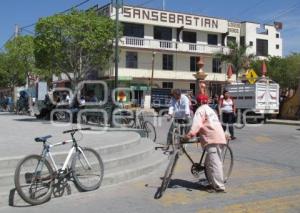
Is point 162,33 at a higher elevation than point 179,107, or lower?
higher

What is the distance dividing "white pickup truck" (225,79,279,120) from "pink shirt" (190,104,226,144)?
20.1 metres

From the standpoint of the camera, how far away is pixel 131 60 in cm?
5022

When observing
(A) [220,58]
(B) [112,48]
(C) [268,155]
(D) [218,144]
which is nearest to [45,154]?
(D) [218,144]

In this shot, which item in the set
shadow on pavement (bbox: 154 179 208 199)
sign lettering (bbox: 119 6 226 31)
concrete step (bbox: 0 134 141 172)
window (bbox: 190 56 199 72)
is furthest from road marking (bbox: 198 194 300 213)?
window (bbox: 190 56 199 72)

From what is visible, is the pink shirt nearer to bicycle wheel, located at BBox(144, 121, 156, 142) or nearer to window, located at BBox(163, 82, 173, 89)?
bicycle wheel, located at BBox(144, 121, 156, 142)

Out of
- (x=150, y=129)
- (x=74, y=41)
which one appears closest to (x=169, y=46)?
(x=74, y=41)

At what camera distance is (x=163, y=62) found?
52500 millimetres

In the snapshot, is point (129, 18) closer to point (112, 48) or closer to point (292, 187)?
point (112, 48)

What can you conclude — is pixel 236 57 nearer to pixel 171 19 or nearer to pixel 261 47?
pixel 171 19

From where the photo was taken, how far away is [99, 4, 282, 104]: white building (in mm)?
49531

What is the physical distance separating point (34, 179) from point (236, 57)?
47.2 metres

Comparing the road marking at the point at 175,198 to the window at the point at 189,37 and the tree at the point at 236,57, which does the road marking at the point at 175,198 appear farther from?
the tree at the point at 236,57

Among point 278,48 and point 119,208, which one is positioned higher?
point 278,48

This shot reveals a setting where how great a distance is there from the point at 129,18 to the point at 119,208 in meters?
42.1
